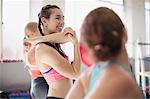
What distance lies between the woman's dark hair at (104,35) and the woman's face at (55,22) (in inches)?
33.1

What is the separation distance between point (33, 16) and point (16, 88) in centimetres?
119

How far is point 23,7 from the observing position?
4.02 meters

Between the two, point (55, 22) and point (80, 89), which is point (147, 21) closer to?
point (55, 22)

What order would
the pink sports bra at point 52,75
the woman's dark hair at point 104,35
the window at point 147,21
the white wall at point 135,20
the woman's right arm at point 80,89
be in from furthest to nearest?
1. the window at point 147,21
2. the white wall at point 135,20
3. the pink sports bra at point 52,75
4. the woman's right arm at point 80,89
5. the woman's dark hair at point 104,35

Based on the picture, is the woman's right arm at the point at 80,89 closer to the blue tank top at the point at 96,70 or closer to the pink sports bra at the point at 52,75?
the blue tank top at the point at 96,70

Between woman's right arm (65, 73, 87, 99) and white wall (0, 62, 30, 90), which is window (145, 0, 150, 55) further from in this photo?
woman's right arm (65, 73, 87, 99)

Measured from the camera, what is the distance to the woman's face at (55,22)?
1.47m

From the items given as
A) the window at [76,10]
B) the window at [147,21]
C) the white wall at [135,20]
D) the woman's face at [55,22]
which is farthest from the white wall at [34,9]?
the woman's face at [55,22]

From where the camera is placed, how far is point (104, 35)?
62cm

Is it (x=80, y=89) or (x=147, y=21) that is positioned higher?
(x=147, y=21)

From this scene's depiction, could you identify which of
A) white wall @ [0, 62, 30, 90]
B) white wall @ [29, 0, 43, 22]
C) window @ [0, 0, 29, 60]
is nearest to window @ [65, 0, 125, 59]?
white wall @ [29, 0, 43, 22]

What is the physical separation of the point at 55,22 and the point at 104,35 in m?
0.89

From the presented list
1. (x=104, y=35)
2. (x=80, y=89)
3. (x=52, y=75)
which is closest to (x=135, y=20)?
(x=52, y=75)

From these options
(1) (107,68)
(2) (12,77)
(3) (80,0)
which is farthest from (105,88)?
(3) (80,0)
